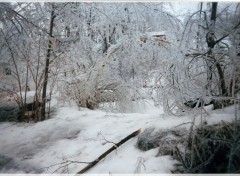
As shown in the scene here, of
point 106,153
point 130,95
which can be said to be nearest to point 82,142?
point 106,153

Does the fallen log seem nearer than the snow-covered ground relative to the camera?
No

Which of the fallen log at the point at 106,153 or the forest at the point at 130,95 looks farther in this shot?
the fallen log at the point at 106,153

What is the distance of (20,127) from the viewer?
4.11 metres

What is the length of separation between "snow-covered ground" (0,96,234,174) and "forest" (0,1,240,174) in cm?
1

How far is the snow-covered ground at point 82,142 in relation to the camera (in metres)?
2.34

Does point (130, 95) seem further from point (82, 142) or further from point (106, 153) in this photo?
point (106, 153)

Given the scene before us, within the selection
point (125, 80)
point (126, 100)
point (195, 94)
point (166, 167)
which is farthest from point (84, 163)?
point (125, 80)

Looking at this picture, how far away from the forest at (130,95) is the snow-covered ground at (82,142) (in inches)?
0.5

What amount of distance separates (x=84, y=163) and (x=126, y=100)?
3363mm

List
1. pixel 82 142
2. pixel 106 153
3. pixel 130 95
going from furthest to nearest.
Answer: pixel 130 95 < pixel 82 142 < pixel 106 153

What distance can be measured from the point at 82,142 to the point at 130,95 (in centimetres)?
293

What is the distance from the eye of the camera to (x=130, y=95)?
236 inches

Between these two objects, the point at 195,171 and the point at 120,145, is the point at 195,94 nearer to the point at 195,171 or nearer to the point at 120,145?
the point at 195,171

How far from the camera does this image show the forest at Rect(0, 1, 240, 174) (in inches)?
89.4
